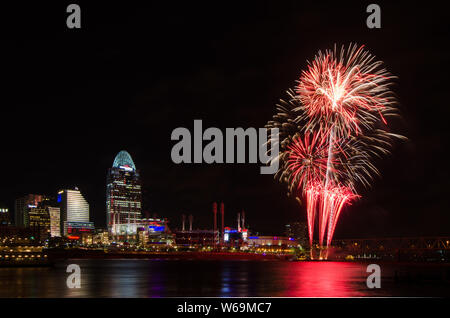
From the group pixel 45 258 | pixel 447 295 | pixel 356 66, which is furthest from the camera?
pixel 45 258

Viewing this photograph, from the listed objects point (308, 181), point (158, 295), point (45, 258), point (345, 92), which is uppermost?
point (345, 92)
